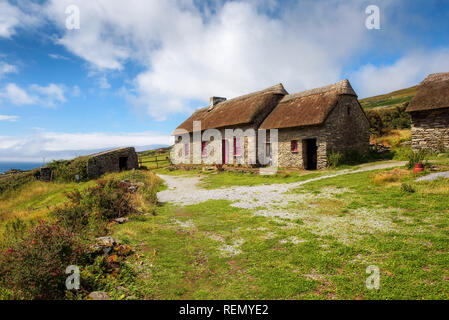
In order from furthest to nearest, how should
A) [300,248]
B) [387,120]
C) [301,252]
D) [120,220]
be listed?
[387,120] → [120,220] → [300,248] → [301,252]

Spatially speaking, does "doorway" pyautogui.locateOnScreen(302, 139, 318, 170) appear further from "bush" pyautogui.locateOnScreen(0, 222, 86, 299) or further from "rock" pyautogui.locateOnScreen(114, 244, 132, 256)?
"bush" pyautogui.locateOnScreen(0, 222, 86, 299)

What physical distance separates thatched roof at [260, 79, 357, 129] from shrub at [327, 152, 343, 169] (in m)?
2.30

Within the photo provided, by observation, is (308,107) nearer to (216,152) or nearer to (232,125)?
(232,125)

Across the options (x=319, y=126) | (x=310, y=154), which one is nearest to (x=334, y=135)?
(x=319, y=126)

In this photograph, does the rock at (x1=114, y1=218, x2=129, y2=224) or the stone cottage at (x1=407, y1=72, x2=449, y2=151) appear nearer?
the rock at (x1=114, y1=218, x2=129, y2=224)

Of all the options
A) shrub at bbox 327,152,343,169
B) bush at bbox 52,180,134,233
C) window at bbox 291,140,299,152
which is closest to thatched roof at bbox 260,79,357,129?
window at bbox 291,140,299,152

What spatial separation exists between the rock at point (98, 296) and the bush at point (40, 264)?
0.44m

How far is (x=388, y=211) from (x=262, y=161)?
13280 millimetres

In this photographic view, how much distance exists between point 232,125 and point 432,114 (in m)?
13.6

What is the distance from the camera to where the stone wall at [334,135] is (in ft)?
53.4

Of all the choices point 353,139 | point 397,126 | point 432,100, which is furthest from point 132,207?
point 397,126

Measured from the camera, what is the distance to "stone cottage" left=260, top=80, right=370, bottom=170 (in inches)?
641

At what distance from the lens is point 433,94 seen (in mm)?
15234
